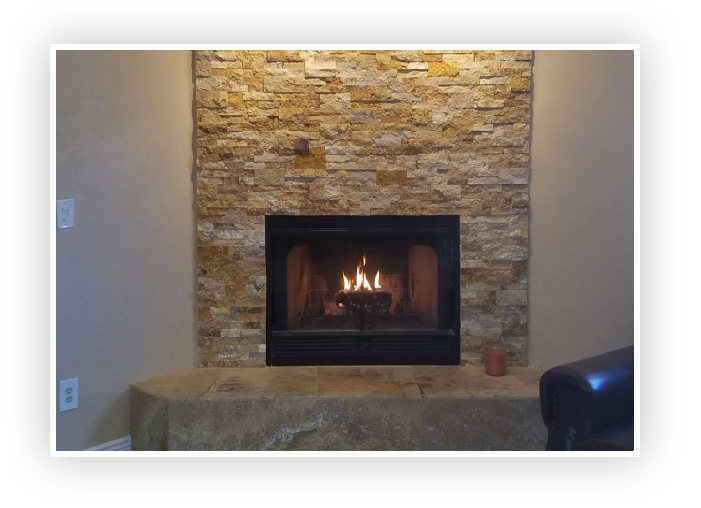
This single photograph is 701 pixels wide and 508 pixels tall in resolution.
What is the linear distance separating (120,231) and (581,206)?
194 centimetres

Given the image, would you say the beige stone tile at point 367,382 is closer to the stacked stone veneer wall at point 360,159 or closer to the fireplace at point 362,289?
the fireplace at point 362,289

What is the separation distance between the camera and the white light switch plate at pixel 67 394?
2.60 m

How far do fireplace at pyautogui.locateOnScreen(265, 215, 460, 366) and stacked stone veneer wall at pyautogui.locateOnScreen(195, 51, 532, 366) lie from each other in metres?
0.06

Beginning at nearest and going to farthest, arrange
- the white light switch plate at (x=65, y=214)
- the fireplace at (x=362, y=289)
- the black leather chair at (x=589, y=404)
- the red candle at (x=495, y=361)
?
the black leather chair at (x=589, y=404), the white light switch plate at (x=65, y=214), the red candle at (x=495, y=361), the fireplace at (x=362, y=289)

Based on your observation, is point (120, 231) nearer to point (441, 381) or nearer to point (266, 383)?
point (266, 383)

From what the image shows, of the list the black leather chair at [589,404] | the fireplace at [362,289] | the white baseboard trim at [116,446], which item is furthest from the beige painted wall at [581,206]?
the white baseboard trim at [116,446]

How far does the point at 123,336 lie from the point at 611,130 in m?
2.19

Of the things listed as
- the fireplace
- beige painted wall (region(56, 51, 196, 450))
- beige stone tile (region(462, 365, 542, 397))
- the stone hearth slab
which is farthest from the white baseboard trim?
beige stone tile (region(462, 365, 542, 397))

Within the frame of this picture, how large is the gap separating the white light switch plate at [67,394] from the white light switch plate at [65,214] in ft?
1.95

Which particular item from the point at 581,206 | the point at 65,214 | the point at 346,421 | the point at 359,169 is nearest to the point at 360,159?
the point at 359,169

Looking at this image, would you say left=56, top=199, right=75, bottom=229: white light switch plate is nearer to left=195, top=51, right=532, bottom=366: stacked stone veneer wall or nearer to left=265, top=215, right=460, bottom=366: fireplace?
left=195, top=51, right=532, bottom=366: stacked stone veneer wall

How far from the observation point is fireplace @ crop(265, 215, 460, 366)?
3139 millimetres

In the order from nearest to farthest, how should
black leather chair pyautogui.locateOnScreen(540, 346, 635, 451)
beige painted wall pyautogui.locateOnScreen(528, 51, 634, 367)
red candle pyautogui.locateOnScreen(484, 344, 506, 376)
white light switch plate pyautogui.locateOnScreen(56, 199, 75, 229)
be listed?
black leather chair pyautogui.locateOnScreen(540, 346, 635, 451) → white light switch plate pyautogui.locateOnScreen(56, 199, 75, 229) → beige painted wall pyautogui.locateOnScreen(528, 51, 634, 367) → red candle pyautogui.locateOnScreen(484, 344, 506, 376)

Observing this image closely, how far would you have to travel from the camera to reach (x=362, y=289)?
3248mm
